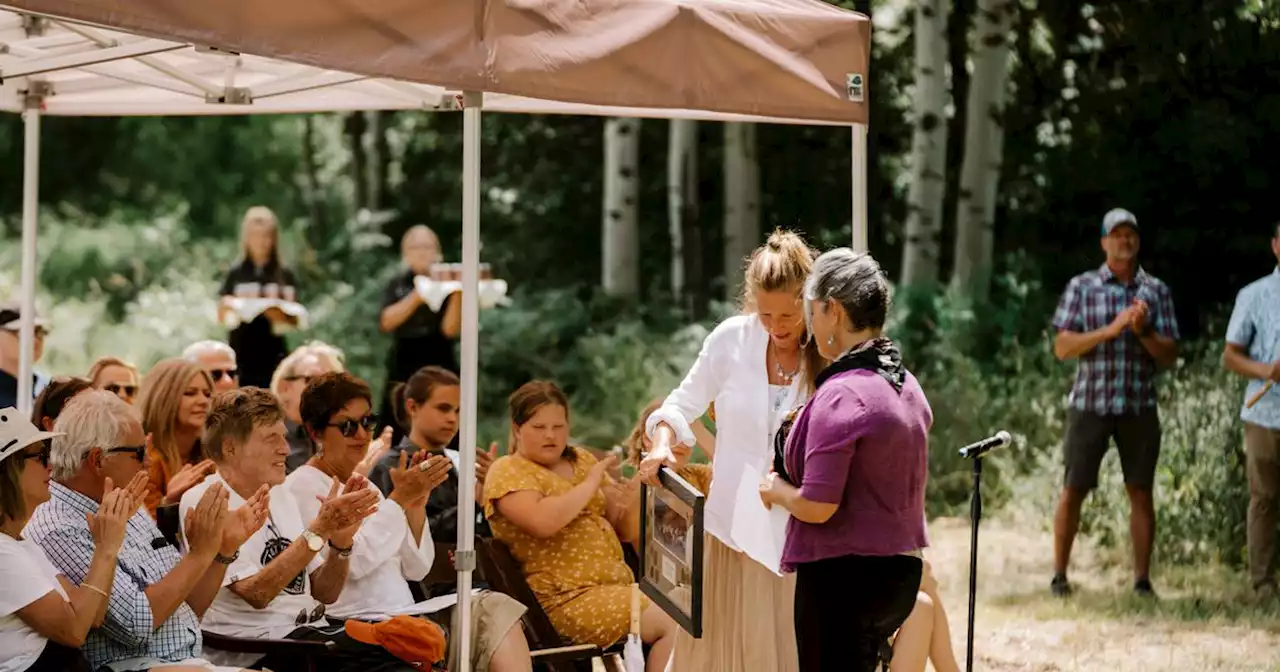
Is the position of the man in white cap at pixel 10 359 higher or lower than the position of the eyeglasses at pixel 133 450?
higher

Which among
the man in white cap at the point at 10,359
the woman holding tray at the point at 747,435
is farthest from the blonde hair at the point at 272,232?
the woman holding tray at the point at 747,435

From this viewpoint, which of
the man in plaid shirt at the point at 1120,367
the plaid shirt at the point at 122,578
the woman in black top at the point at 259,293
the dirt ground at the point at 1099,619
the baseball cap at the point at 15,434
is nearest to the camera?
the baseball cap at the point at 15,434

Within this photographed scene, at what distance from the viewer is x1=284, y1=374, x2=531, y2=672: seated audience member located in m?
5.18

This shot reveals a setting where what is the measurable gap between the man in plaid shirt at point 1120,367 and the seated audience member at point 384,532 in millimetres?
4037

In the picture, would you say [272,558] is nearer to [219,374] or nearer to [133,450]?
[133,450]

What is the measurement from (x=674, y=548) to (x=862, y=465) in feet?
2.62

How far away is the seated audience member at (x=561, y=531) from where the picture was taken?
5.60m

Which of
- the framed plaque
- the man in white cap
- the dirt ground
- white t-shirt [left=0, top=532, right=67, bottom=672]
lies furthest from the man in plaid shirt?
white t-shirt [left=0, top=532, right=67, bottom=672]

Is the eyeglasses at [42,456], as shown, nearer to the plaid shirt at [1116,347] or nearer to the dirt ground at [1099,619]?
the dirt ground at [1099,619]

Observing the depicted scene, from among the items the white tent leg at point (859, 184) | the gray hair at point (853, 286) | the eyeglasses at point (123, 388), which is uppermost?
the white tent leg at point (859, 184)

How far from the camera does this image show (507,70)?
4.57 m

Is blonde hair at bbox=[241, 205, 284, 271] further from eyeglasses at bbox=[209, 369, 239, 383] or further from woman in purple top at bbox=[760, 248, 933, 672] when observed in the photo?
woman in purple top at bbox=[760, 248, 933, 672]

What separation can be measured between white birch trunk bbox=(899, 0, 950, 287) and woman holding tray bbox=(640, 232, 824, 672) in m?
7.72

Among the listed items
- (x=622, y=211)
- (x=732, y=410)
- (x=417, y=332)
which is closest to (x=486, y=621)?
(x=732, y=410)
